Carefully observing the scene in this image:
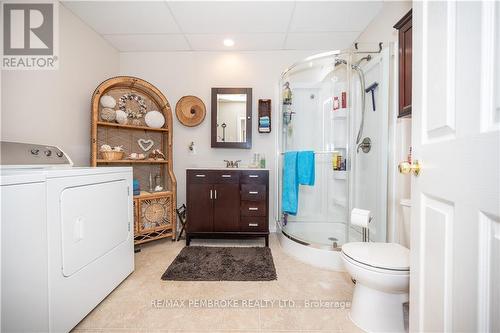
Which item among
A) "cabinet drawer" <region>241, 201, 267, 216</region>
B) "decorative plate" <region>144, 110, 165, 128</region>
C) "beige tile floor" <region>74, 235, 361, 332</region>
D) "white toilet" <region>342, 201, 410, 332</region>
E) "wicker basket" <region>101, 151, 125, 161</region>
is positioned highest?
"decorative plate" <region>144, 110, 165, 128</region>

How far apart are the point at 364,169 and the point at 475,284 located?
5.43ft

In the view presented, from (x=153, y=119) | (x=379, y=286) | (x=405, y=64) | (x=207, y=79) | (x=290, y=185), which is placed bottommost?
(x=379, y=286)

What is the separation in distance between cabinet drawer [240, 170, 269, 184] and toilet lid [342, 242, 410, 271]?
1.11 meters

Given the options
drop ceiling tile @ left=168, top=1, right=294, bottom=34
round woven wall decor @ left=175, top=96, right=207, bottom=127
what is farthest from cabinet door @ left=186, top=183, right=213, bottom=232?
drop ceiling tile @ left=168, top=1, right=294, bottom=34

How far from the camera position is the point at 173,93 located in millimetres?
2789

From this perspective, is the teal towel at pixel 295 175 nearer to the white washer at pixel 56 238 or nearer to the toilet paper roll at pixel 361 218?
the toilet paper roll at pixel 361 218

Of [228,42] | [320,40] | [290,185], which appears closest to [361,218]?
[290,185]

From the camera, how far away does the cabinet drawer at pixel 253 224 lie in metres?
2.30

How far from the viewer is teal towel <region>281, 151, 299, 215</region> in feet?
7.18

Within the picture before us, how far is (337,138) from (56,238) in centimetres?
225

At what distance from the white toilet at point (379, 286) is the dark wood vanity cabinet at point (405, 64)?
0.86 m

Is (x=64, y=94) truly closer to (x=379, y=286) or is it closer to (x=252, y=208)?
(x=252, y=208)

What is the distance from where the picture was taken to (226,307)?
1399 millimetres

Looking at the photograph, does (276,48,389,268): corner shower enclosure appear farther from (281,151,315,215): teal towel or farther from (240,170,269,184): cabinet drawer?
(240,170,269,184): cabinet drawer
